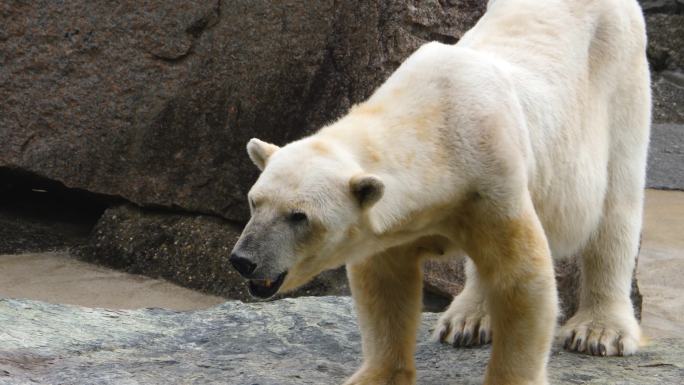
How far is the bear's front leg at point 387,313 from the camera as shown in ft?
12.7

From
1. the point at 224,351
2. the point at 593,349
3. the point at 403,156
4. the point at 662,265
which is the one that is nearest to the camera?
the point at 403,156

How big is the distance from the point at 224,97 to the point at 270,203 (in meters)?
3.58

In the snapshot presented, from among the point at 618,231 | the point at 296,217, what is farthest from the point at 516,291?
the point at 618,231

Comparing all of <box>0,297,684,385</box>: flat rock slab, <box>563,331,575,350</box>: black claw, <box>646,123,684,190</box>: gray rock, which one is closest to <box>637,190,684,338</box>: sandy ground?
<box>646,123,684,190</box>: gray rock

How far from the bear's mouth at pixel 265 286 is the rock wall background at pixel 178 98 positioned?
121 inches

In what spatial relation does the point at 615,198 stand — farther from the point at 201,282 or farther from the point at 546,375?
the point at 201,282

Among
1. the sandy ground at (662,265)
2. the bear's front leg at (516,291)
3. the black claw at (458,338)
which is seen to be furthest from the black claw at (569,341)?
the sandy ground at (662,265)

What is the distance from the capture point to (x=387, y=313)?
391 cm

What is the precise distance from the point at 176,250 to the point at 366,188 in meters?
3.79

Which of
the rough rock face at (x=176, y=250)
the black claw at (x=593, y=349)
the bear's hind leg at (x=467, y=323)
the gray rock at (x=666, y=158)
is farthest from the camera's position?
the gray rock at (x=666, y=158)

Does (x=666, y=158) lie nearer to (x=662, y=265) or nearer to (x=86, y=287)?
(x=662, y=265)

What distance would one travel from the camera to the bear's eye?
3.12 m

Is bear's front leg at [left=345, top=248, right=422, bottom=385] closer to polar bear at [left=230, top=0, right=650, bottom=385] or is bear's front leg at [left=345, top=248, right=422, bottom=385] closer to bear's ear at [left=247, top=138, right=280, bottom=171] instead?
polar bear at [left=230, top=0, right=650, bottom=385]

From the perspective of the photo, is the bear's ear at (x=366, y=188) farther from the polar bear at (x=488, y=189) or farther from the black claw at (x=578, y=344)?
the black claw at (x=578, y=344)
